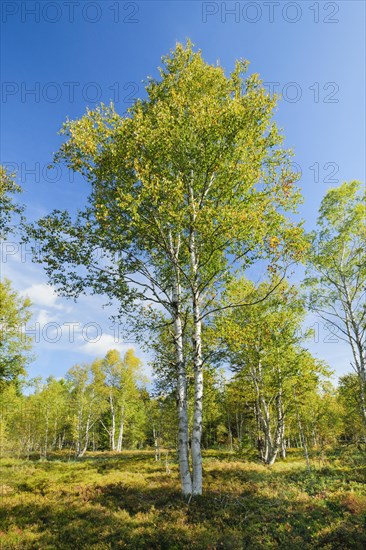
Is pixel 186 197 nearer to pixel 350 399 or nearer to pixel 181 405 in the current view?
pixel 181 405

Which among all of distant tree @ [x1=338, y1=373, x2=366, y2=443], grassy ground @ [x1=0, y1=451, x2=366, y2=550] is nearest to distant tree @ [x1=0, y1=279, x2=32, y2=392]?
grassy ground @ [x1=0, y1=451, x2=366, y2=550]

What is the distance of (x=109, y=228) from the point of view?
12.2 metres

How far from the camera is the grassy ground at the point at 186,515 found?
8.03m

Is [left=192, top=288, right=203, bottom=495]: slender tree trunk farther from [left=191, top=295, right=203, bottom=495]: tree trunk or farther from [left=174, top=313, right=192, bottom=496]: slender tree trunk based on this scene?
[left=174, top=313, right=192, bottom=496]: slender tree trunk

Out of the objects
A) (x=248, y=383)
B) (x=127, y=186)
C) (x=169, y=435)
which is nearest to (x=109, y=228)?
(x=127, y=186)

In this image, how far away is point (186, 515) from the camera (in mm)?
9188

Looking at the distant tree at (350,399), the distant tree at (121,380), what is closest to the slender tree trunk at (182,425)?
the distant tree at (350,399)

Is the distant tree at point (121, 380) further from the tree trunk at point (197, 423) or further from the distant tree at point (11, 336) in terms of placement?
the tree trunk at point (197, 423)

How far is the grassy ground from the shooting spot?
8.03 m

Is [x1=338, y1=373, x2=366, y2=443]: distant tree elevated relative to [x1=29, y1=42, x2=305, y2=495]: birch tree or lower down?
lower down

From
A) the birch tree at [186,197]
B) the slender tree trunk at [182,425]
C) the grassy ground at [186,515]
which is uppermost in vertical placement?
the birch tree at [186,197]

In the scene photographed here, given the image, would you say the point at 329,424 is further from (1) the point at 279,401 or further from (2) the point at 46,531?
(2) the point at 46,531

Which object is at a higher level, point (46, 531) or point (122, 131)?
point (122, 131)

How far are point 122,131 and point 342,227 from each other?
1636cm
